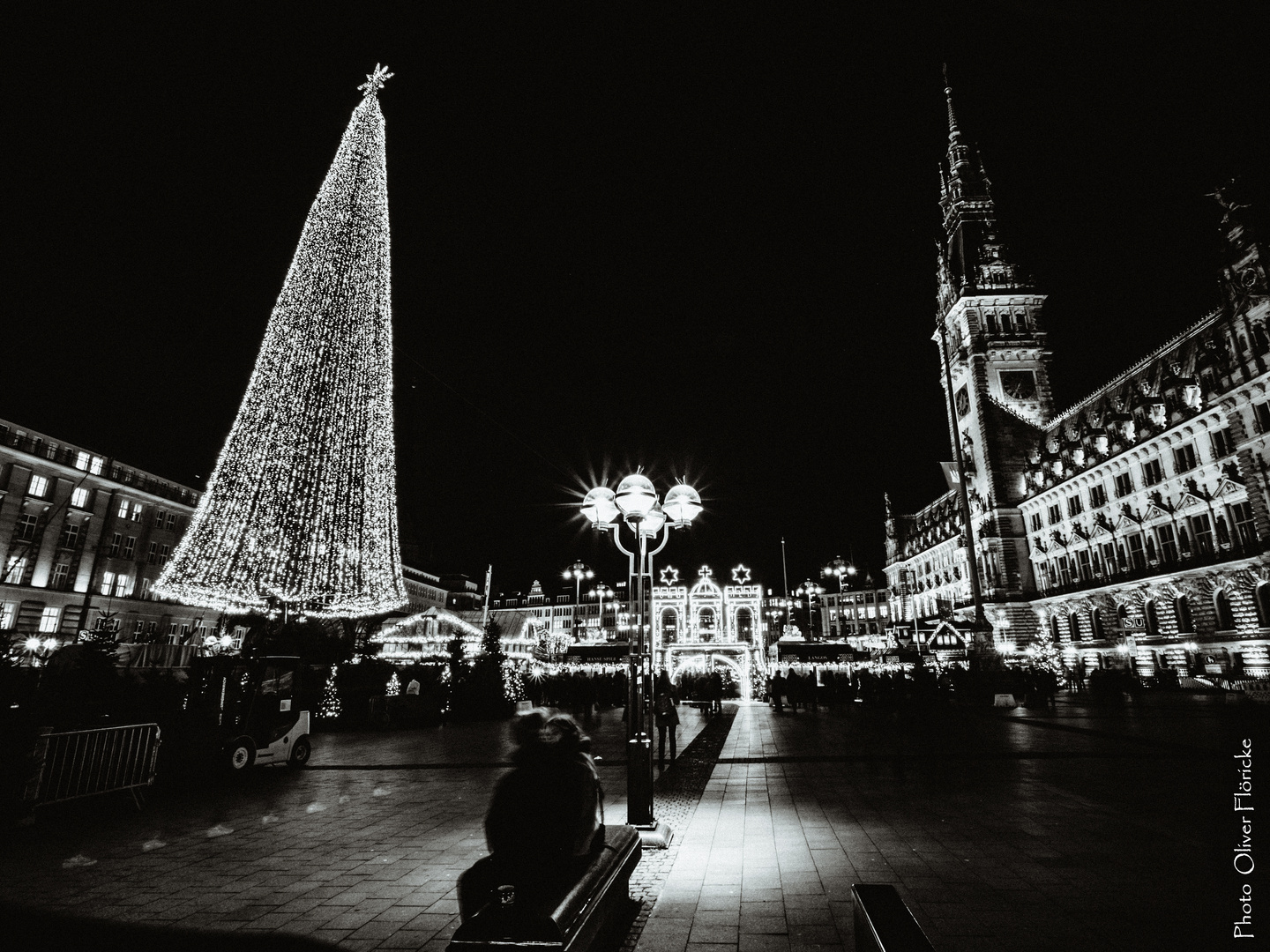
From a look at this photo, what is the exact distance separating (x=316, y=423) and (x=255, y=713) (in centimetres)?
821

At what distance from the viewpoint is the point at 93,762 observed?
31.6 ft

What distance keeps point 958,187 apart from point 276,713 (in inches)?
3265

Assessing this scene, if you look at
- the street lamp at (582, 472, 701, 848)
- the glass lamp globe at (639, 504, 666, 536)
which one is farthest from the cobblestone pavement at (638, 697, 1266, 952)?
the glass lamp globe at (639, 504, 666, 536)

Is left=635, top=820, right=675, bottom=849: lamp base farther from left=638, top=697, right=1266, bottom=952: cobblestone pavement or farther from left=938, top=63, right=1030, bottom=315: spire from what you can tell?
left=938, top=63, right=1030, bottom=315: spire

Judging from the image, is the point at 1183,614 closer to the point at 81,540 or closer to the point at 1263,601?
the point at 1263,601

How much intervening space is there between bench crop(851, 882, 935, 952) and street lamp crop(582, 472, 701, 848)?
438cm

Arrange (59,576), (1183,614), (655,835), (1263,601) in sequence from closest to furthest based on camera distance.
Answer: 1. (655,835)
2. (1263,601)
3. (1183,614)
4. (59,576)

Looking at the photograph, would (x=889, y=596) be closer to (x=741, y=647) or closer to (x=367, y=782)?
(x=741, y=647)

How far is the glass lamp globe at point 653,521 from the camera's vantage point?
998 centimetres

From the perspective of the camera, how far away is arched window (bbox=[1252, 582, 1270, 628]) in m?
32.8

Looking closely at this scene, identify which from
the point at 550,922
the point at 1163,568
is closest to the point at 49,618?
the point at 550,922

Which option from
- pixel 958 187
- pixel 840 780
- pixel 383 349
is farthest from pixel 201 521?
pixel 958 187

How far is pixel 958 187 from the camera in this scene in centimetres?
7206

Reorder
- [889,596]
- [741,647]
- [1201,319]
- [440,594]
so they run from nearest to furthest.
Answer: [1201,319], [741,647], [889,596], [440,594]
